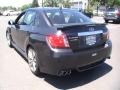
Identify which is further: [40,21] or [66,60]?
[40,21]

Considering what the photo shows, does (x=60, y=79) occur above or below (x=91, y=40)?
below

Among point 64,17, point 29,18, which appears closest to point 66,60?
point 64,17

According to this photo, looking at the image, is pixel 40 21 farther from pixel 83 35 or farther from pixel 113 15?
pixel 113 15

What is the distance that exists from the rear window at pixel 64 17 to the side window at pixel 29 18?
470mm

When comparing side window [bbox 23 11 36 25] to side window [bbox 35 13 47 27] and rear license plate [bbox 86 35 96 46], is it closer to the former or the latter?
side window [bbox 35 13 47 27]

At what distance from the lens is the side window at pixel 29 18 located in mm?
5943

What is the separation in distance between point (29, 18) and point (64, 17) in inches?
42.6

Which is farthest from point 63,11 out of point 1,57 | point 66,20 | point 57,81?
point 1,57

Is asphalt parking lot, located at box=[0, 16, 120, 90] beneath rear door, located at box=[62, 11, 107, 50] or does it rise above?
beneath

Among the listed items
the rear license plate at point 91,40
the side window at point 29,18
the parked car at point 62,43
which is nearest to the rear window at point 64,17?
the parked car at point 62,43

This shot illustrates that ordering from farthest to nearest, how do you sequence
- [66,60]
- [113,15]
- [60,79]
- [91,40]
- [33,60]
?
[113,15], [33,60], [60,79], [91,40], [66,60]

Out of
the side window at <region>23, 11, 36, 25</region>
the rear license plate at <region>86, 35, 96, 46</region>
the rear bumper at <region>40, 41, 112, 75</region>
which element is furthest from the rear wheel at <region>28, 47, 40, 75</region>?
the rear license plate at <region>86, 35, 96, 46</region>

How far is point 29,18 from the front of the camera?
6250mm

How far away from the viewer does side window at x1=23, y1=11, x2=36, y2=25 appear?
19.5ft
